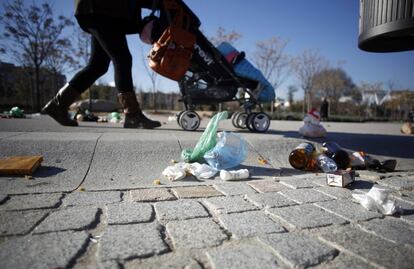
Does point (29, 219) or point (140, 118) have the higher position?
point (140, 118)

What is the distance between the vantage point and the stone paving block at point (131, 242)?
105cm

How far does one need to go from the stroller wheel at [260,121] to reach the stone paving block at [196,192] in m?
2.48

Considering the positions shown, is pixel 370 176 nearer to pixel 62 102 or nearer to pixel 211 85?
pixel 211 85

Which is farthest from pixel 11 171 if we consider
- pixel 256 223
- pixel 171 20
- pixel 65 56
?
pixel 65 56

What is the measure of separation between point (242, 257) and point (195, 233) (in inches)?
10.8

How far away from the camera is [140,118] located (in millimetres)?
3678

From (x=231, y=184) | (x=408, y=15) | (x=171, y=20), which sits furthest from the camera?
(x=171, y=20)

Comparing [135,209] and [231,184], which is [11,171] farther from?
[231,184]

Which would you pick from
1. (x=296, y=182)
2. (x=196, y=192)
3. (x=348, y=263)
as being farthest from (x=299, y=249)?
(x=296, y=182)

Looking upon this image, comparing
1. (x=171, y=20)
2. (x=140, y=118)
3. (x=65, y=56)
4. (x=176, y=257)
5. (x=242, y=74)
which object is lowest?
(x=176, y=257)

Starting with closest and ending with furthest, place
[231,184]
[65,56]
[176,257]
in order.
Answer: [176,257], [231,184], [65,56]

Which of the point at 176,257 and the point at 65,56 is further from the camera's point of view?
the point at 65,56

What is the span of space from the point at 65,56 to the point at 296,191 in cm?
2150

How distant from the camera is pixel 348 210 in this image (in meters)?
1.60
